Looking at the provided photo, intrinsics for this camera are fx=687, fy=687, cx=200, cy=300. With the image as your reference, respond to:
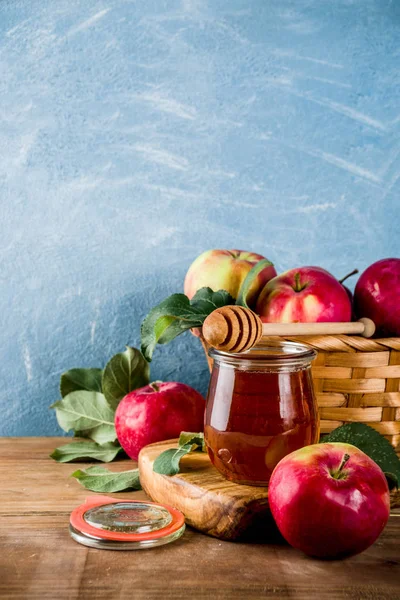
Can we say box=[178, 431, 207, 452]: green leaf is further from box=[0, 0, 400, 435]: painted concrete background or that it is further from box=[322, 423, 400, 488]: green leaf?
box=[0, 0, 400, 435]: painted concrete background

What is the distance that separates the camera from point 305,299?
906mm

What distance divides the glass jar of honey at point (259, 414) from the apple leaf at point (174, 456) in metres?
0.05

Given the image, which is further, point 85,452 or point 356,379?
point 85,452

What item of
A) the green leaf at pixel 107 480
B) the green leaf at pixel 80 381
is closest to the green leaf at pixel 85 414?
the green leaf at pixel 80 381

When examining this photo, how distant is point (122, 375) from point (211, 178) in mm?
360

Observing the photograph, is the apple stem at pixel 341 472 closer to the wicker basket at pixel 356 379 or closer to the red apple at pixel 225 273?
the wicker basket at pixel 356 379

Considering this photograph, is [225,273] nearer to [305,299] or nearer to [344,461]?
[305,299]

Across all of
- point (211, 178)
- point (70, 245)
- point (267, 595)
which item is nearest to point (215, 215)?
point (211, 178)

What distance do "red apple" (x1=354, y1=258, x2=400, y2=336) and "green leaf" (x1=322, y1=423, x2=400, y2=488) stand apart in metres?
0.16

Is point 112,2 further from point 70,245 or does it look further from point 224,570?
point 224,570

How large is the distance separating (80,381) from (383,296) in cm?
50

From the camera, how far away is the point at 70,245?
1.14m

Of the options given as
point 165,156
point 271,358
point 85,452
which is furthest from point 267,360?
point 165,156

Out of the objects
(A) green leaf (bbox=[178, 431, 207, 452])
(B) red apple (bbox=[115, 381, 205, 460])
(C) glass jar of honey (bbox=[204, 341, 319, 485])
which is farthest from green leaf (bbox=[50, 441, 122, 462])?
(C) glass jar of honey (bbox=[204, 341, 319, 485])
